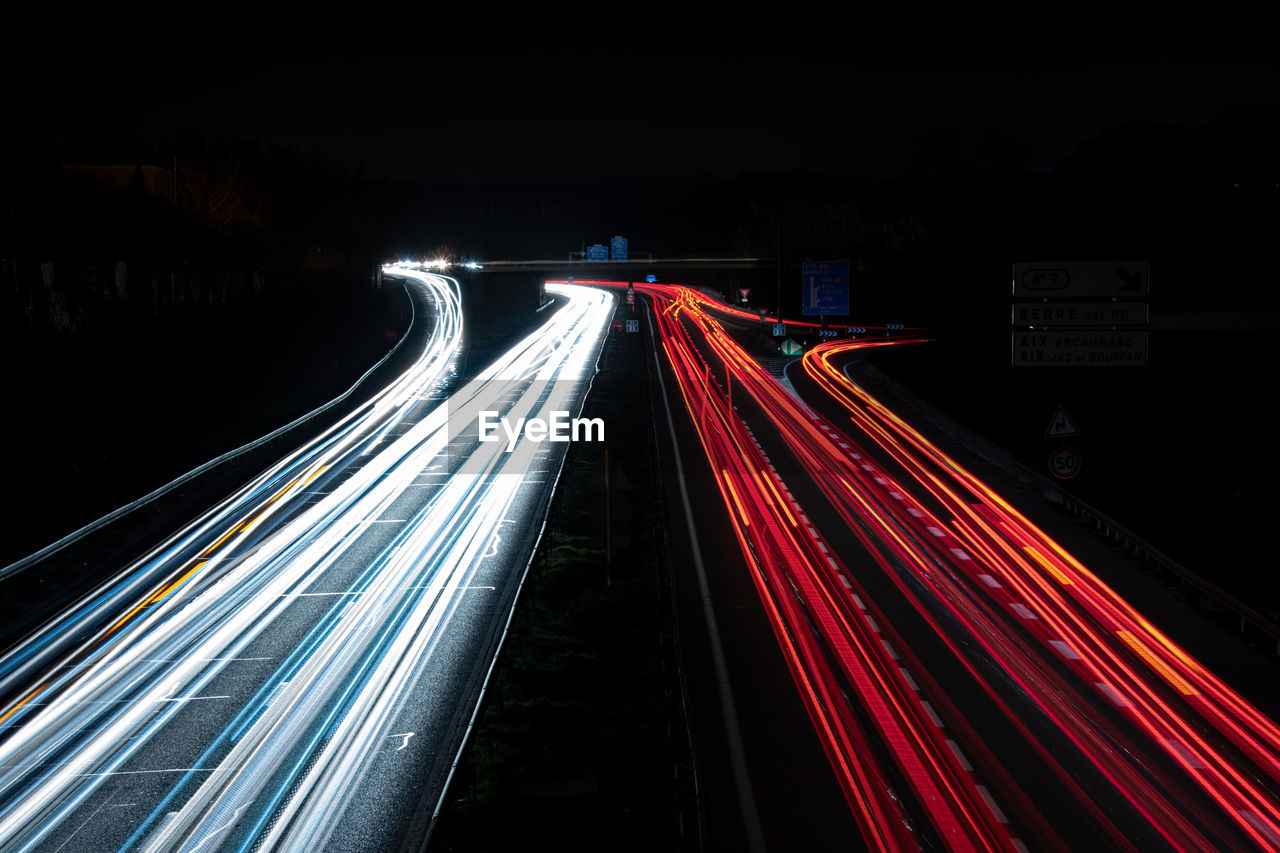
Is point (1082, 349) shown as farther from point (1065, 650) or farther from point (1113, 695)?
point (1113, 695)

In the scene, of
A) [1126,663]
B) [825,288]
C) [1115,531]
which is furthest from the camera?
[825,288]

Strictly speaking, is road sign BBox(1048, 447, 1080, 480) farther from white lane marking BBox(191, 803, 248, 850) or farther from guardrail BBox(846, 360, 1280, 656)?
white lane marking BBox(191, 803, 248, 850)

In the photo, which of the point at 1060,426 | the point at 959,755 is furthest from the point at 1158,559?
the point at 959,755

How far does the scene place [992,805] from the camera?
10.7m

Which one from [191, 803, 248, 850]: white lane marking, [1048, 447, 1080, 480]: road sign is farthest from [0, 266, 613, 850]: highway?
[1048, 447, 1080, 480]: road sign

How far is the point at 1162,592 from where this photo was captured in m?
17.7

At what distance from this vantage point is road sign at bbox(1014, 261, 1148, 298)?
71.6ft

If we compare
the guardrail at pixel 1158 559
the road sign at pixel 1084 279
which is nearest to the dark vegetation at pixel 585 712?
the guardrail at pixel 1158 559

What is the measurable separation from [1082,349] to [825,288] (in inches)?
1237

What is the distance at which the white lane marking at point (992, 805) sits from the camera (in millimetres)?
10445

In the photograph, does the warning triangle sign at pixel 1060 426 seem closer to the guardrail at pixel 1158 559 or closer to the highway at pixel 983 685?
the guardrail at pixel 1158 559

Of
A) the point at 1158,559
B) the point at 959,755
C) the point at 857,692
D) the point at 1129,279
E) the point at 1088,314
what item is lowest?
the point at 959,755

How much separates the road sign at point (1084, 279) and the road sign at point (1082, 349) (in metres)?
0.89

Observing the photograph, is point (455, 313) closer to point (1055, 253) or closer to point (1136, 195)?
point (1055, 253)
